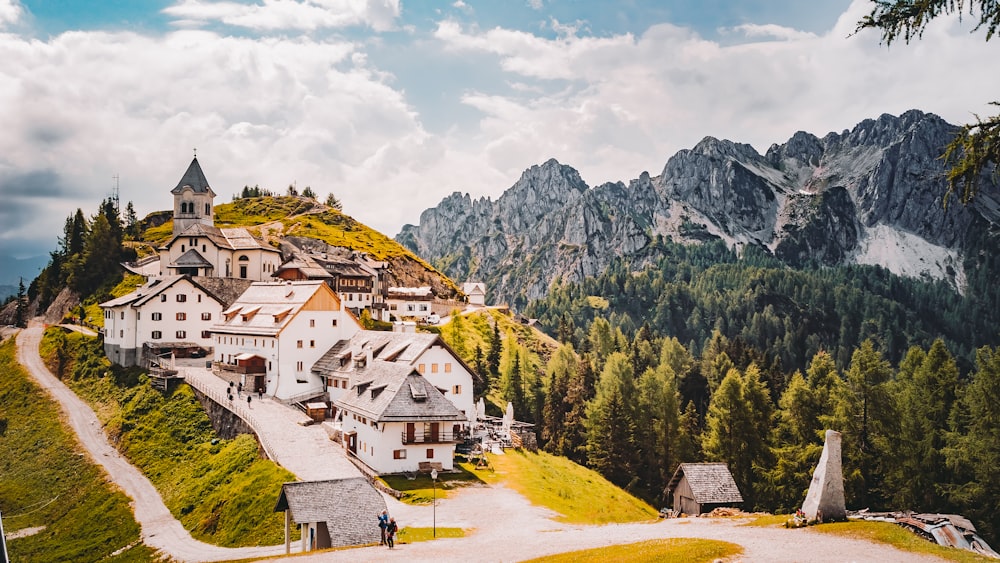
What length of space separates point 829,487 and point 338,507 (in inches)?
960

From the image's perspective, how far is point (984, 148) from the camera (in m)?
15.0

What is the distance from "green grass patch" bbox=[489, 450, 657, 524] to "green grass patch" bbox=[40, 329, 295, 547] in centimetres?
1816

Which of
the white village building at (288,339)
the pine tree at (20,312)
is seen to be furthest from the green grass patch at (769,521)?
the pine tree at (20,312)

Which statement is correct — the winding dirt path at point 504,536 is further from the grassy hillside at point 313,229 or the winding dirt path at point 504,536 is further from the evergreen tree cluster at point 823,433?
the grassy hillside at point 313,229

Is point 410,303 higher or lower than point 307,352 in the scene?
higher

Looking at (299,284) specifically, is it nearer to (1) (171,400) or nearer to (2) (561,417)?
(1) (171,400)

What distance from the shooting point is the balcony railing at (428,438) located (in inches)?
2003

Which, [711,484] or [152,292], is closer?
[711,484]

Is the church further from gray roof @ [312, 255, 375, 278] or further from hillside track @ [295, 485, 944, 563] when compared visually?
hillside track @ [295, 485, 944, 563]

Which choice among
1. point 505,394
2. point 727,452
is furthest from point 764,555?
point 505,394

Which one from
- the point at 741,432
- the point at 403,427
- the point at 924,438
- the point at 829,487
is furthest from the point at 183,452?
the point at 924,438

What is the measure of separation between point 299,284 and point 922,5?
7218cm

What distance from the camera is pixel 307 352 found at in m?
71.6

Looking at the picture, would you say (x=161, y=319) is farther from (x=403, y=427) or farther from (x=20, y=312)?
(x=403, y=427)
